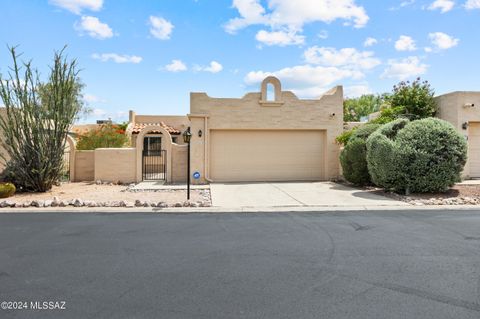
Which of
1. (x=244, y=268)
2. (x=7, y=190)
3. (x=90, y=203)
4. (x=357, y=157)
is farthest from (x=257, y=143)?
(x=244, y=268)

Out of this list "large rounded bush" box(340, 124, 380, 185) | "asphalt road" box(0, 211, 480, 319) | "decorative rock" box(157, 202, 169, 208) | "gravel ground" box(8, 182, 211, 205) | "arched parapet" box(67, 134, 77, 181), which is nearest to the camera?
"asphalt road" box(0, 211, 480, 319)

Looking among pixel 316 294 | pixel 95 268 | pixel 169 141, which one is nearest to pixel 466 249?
pixel 316 294

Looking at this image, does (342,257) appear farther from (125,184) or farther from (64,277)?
(125,184)

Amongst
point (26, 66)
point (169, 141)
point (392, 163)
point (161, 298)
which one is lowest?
point (161, 298)

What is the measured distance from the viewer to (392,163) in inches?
427

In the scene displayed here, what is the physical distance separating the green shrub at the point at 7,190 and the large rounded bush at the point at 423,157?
12433 mm

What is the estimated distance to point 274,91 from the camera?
15.0 m

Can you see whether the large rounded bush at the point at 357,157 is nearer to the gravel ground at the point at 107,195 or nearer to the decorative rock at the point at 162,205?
the gravel ground at the point at 107,195

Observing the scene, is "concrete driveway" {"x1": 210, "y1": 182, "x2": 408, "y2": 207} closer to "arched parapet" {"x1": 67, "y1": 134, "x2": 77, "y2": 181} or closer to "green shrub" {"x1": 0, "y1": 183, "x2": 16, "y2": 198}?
"green shrub" {"x1": 0, "y1": 183, "x2": 16, "y2": 198}

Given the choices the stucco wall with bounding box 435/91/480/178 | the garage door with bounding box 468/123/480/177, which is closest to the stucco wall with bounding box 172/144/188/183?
the stucco wall with bounding box 435/91/480/178

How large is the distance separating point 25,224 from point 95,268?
3.85 metres

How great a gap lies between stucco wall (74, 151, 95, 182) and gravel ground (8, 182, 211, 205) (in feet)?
6.76

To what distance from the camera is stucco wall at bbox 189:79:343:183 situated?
48.1 feet

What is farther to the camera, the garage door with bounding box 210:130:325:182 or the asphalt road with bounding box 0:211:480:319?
the garage door with bounding box 210:130:325:182
